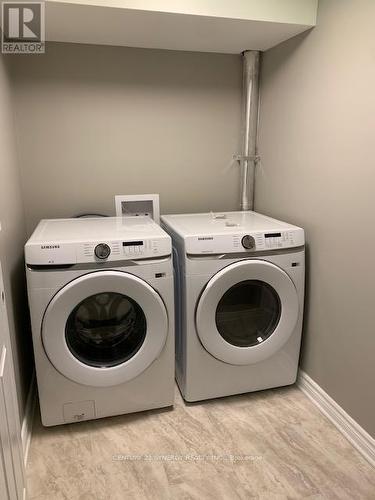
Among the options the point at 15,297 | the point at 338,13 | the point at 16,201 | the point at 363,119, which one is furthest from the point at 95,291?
the point at 338,13

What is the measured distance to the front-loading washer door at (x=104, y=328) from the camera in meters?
1.58

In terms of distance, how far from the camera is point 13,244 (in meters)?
1.74

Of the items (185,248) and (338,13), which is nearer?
(338,13)

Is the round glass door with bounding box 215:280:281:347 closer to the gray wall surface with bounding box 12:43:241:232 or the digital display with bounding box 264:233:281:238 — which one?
the digital display with bounding box 264:233:281:238

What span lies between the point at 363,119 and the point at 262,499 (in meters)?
1.53

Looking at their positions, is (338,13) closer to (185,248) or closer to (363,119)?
(363,119)

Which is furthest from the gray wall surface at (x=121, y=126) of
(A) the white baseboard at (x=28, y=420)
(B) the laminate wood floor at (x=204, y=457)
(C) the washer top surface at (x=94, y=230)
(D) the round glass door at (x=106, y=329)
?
(B) the laminate wood floor at (x=204, y=457)

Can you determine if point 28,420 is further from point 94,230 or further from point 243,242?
point 243,242

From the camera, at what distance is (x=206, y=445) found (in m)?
1.67

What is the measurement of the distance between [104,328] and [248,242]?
2.61 ft

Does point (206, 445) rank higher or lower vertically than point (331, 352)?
lower

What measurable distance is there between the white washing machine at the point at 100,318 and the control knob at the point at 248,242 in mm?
357

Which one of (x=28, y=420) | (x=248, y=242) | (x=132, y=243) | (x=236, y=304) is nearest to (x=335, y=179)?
(x=248, y=242)

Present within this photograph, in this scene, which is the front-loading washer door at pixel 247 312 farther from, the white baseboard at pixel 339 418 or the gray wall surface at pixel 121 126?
the gray wall surface at pixel 121 126
